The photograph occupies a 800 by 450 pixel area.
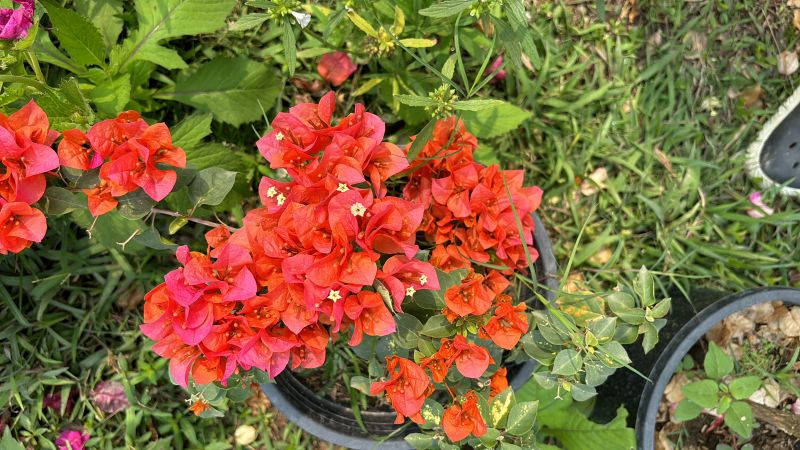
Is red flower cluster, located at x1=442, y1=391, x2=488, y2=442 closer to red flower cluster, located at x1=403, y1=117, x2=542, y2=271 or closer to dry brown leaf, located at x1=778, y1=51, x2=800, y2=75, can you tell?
red flower cluster, located at x1=403, y1=117, x2=542, y2=271

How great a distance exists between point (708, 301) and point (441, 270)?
3.52 ft

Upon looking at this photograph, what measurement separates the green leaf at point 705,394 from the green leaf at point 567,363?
782 millimetres

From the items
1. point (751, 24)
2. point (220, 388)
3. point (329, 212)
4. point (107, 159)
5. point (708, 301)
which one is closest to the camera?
point (329, 212)

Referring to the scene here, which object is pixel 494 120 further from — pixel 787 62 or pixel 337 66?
Answer: pixel 787 62

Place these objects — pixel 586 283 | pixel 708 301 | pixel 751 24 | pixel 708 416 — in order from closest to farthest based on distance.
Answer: pixel 708 301
pixel 708 416
pixel 586 283
pixel 751 24

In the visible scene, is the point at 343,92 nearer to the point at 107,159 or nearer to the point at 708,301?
the point at 107,159

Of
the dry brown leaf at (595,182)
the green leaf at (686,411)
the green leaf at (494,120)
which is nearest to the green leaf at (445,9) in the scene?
the green leaf at (494,120)

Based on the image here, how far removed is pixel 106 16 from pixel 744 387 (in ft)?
7.75

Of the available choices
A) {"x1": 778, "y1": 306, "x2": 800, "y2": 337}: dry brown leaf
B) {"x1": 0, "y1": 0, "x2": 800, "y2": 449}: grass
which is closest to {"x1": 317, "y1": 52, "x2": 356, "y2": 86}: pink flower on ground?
{"x1": 0, "y1": 0, "x2": 800, "y2": 449}: grass

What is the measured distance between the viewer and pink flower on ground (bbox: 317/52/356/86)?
87.7 inches

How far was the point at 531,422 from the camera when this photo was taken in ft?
4.33

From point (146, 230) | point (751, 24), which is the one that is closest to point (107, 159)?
point (146, 230)

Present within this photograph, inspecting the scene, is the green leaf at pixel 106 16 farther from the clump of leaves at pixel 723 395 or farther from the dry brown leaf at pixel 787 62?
the dry brown leaf at pixel 787 62

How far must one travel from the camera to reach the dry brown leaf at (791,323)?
208 centimetres
